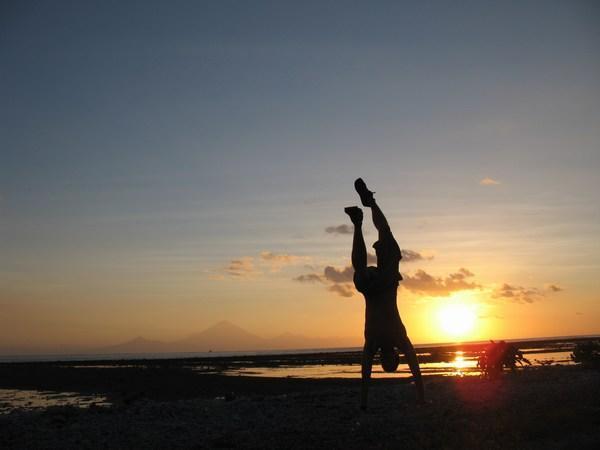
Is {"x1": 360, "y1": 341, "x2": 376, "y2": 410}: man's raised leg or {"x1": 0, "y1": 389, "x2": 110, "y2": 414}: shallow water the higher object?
{"x1": 360, "y1": 341, "x2": 376, "y2": 410}: man's raised leg

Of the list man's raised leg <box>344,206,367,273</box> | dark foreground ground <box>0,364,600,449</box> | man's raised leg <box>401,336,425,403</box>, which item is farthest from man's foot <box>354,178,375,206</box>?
dark foreground ground <box>0,364,600,449</box>

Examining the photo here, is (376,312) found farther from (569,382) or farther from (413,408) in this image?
(569,382)

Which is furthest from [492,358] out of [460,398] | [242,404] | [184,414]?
[184,414]

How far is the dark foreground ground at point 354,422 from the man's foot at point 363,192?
17.8ft

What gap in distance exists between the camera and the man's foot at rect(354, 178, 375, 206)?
14953mm

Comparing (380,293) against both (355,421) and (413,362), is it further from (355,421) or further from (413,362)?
(355,421)

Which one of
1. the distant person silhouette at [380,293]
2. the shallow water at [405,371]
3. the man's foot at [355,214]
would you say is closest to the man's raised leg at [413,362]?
the distant person silhouette at [380,293]

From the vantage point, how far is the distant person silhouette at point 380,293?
1477cm

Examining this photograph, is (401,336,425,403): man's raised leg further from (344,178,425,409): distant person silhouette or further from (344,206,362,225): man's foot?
(344,206,362,225): man's foot

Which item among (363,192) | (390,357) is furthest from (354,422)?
(363,192)

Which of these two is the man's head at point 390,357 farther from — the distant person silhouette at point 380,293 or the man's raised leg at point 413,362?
the man's raised leg at point 413,362

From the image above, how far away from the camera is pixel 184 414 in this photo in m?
16.4

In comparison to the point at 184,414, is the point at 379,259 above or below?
above

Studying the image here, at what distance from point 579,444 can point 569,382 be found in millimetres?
8437
